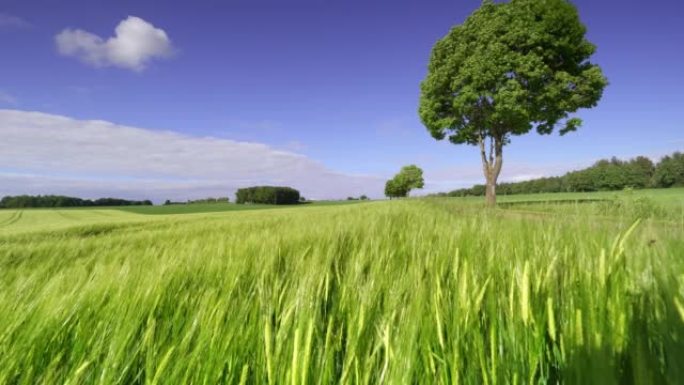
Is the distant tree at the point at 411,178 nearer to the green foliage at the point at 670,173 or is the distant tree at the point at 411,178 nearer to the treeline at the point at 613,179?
the treeline at the point at 613,179

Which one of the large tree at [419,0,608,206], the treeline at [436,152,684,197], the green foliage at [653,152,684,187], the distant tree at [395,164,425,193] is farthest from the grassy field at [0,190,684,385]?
the distant tree at [395,164,425,193]

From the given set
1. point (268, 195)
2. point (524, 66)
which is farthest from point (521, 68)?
point (268, 195)

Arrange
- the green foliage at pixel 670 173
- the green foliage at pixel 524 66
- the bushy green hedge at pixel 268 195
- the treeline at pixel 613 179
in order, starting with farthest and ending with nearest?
1. the bushy green hedge at pixel 268 195
2. the green foliage at pixel 670 173
3. the treeline at pixel 613 179
4. the green foliage at pixel 524 66

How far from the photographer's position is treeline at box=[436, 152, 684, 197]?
35.5 meters

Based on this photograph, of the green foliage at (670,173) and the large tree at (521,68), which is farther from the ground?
the large tree at (521,68)

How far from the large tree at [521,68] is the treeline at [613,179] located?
1039 cm

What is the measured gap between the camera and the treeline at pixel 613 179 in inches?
1398

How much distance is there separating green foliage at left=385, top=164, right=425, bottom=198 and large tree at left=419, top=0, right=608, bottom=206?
69.8m

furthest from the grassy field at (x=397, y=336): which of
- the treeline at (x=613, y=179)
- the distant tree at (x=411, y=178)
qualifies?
the distant tree at (x=411, y=178)

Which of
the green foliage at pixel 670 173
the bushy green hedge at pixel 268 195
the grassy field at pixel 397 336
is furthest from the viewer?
the bushy green hedge at pixel 268 195

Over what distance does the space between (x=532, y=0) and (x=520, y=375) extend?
20.1m

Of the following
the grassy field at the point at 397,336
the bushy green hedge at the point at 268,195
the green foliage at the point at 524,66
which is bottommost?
the grassy field at the point at 397,336

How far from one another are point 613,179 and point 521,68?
3026 cm

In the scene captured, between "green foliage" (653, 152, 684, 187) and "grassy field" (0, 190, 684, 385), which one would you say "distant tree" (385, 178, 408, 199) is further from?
"grassy field" (0, 190, 684, 385)
